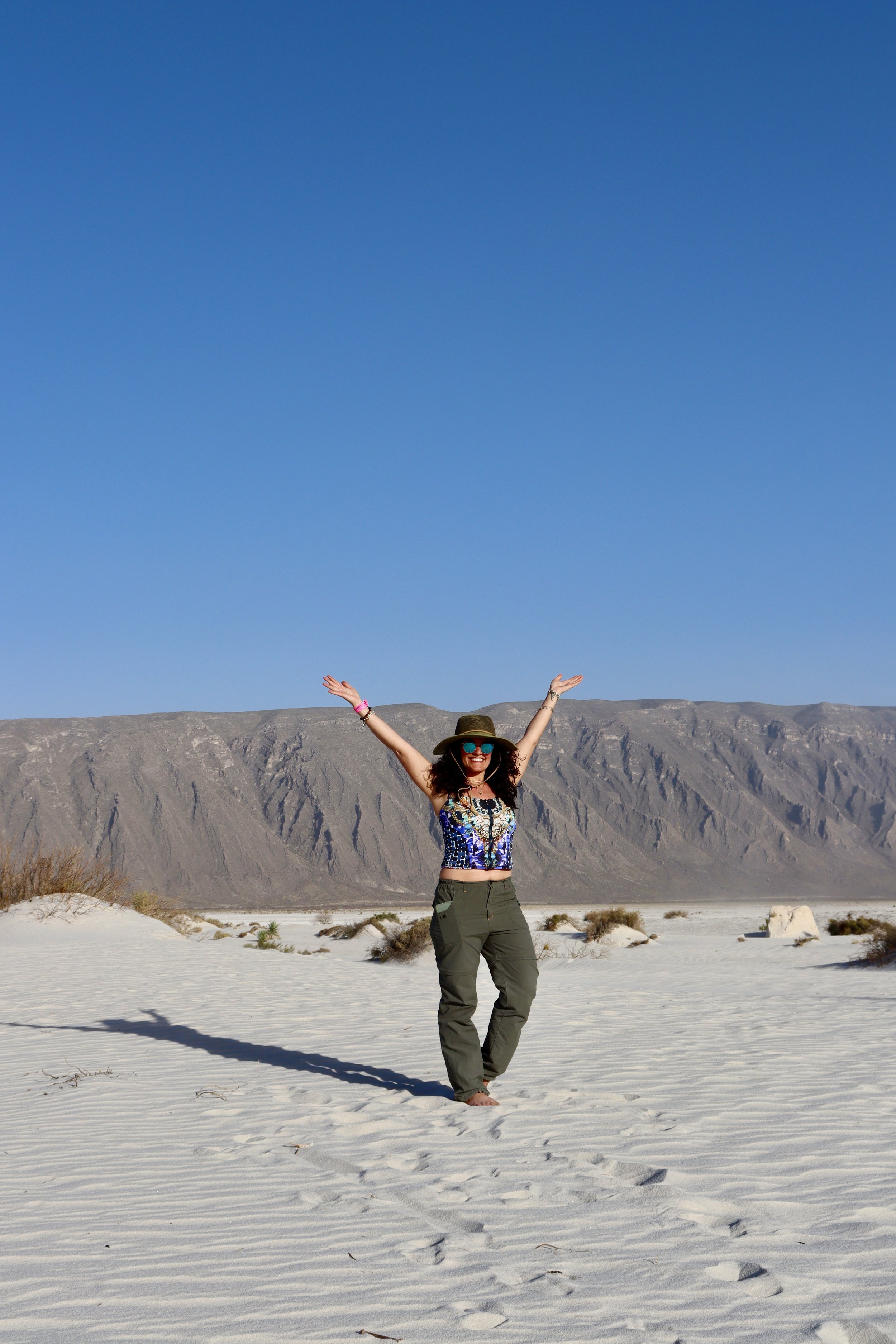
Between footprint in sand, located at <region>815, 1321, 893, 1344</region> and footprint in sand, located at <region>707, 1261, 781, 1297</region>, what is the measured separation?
0.87 ft

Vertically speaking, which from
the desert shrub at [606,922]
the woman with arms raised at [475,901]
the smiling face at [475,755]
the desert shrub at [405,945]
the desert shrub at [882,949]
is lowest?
the desert shrub at [606,922]

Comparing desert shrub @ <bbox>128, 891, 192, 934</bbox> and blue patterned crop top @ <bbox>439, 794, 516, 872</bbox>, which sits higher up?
blue patterned crop top @ <bbox>439, 794, 516, 872</bbox>

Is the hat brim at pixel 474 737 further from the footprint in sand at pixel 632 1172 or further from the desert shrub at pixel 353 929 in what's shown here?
the desert shrub at pixel 353 929

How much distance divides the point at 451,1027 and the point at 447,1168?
Result: 3.48 ft

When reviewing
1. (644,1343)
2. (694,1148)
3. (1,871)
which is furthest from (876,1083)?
(1,871)

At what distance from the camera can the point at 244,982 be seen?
13438 mm

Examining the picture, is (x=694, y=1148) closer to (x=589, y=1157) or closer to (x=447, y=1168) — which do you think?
(x=589, y=1157)

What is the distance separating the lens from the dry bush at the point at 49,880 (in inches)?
826

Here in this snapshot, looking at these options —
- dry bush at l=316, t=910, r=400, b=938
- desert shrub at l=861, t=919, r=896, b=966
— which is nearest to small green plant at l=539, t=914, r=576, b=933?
dry bush at l=316, t=910, r=400, b=938

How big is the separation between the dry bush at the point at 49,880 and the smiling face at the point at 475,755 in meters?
17.3

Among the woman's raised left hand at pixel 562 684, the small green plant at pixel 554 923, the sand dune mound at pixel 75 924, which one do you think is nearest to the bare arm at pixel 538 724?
the woman's raised left hand at pixel 562 684

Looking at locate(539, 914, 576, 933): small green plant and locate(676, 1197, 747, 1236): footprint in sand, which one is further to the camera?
locate(539, 914, 576, 933): small green plant

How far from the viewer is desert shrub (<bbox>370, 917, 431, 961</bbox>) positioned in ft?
60.2

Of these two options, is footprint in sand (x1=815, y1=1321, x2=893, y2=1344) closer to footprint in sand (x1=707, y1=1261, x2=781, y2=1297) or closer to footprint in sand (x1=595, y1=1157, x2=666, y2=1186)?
footprint in sand (x1=707, y1=1261, x2=781, y2=1297)
